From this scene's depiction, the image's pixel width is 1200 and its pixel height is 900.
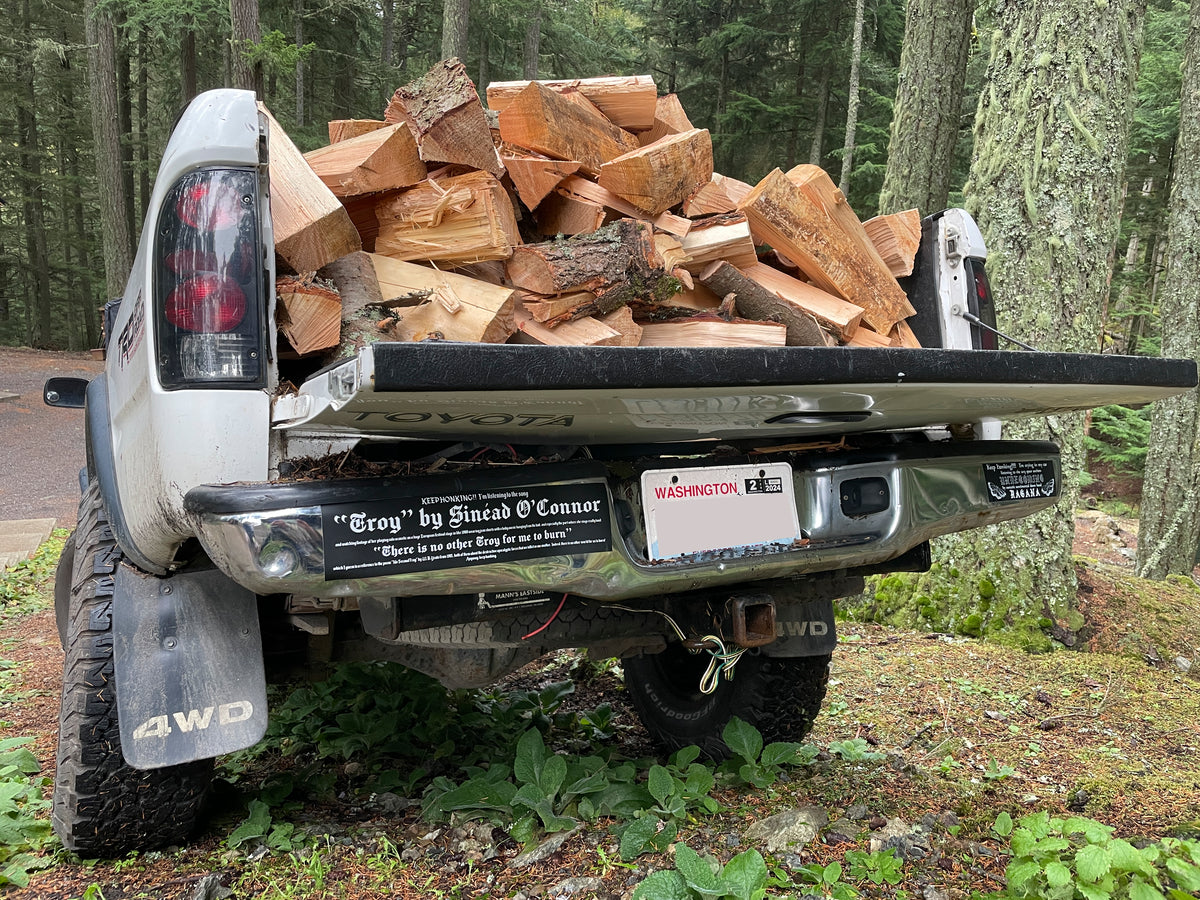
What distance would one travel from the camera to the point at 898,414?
6.43 feet

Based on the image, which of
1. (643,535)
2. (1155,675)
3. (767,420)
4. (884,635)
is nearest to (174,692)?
(643,535)

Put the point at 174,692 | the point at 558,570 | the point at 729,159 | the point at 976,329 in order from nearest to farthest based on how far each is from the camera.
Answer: the point at 558,570 → the point at 174,692 → the point at 976,329 → the point at 729,159

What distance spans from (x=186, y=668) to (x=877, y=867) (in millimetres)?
1637

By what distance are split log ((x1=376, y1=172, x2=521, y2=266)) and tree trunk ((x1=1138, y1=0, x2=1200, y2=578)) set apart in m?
8.90

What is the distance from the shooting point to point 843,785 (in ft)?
7.97

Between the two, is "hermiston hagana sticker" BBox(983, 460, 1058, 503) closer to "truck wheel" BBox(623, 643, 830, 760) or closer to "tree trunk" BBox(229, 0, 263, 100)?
"truck wheel" BBox(623, 643, 830, 760)

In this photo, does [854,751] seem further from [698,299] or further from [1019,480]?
[698,299]

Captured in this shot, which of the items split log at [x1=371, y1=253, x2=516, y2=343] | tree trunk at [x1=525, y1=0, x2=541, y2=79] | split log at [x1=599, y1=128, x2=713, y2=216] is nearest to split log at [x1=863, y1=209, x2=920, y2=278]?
split log at [x1=599, y1=128, x2=713, y2=216]

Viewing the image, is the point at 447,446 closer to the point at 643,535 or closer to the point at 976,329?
the point at 643,535

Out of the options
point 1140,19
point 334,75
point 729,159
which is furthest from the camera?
point 729,159

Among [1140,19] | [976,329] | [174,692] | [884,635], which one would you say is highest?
[1140,19]

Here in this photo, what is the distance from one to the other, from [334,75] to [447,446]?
64.3ft

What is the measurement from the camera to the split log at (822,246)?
2.37 metres

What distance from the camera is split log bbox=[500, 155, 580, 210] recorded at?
222cm
